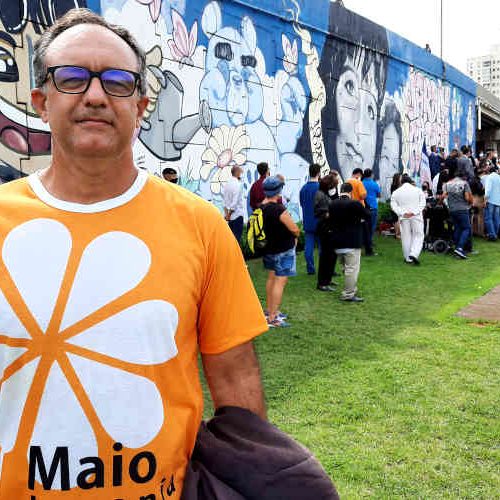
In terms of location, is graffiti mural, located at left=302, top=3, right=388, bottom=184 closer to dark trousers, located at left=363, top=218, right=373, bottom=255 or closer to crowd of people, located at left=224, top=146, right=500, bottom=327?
crowd of people, located at left=224, top=146, right=500, bottom=327

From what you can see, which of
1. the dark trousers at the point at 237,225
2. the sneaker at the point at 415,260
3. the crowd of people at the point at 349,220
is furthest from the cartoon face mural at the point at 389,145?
the dark trousers at the point at 237,225

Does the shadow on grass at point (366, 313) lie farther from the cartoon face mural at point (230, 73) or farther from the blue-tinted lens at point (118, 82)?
the blue-tinted lens at point (118, 82)

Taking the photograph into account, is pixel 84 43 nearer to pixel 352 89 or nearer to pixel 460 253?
pixel 460 253

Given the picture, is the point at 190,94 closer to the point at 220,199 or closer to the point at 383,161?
the point at 220,199

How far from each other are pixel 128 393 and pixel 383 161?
1820 centimetres

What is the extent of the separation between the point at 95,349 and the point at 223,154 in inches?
402

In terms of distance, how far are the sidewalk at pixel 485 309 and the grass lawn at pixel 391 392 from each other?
0.23 meters

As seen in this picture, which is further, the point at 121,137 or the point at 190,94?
the point at 190,94

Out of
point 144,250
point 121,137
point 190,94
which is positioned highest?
point 190,94

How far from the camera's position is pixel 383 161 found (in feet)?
61.8

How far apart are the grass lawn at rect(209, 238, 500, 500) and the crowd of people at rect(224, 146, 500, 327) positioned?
0.63m

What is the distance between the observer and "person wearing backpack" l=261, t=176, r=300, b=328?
22.6 ft

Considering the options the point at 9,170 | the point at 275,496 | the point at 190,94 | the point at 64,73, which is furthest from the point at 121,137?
the point at 190,94

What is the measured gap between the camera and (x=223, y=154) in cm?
1146
